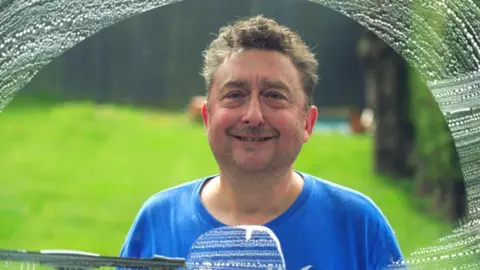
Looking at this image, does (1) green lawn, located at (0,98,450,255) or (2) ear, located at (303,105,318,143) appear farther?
(1) green lawn, located at (0,98,450,255)

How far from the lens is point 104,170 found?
449 centimetres

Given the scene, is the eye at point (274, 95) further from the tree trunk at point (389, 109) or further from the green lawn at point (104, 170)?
the tree trunk at point (389, 109)

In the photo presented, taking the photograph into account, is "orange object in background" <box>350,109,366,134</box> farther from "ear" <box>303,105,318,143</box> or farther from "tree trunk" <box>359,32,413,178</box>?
"ear" <box>303,105,318,143</box>

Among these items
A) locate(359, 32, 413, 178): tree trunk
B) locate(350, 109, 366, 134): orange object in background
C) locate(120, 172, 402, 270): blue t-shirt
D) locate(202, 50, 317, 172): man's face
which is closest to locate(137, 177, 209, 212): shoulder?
locate(120, 172, 402, 270): blue t-shirt

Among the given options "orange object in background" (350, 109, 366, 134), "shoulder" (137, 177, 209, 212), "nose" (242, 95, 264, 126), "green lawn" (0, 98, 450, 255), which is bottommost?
"shoulder" (137, 177, 209, 212)

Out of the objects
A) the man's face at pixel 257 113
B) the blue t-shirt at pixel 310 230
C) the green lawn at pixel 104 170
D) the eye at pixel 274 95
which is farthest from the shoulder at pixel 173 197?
the green lawn at pixel 104 170

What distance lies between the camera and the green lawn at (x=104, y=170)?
3482 millimetres

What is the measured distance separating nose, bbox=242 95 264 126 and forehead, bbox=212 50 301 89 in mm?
32

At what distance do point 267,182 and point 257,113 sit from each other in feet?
0.41

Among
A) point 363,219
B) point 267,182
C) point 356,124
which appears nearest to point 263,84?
point 267,182

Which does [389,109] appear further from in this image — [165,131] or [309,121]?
[309,121]

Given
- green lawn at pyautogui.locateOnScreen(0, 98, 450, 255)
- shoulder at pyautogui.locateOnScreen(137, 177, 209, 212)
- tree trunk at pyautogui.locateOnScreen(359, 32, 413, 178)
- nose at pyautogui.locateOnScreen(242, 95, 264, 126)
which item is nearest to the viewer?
nose at pyautogui.locateOnScreen(242, 95, 264, 126)

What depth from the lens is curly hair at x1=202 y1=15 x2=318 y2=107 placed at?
1.09 m

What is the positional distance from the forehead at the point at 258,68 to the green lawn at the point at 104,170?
79.0 inches
